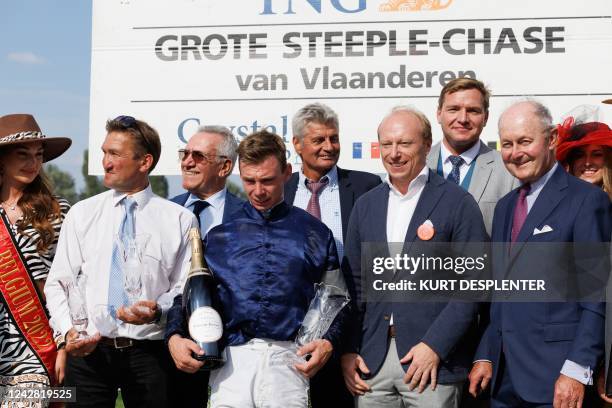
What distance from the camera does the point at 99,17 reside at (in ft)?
18.3

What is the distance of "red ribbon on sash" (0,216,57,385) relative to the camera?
4.14 m

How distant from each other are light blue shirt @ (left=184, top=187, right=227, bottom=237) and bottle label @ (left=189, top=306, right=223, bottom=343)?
3.84 feet

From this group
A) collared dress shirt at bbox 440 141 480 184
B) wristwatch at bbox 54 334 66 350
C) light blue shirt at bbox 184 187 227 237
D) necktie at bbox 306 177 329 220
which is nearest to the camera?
wristwatch at bbox 54 334 66 350

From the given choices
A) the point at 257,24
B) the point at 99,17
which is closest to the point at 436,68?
the point at 257,24

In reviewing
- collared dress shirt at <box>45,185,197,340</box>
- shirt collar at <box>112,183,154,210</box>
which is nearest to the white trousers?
collared dress shirt at <box>45,185,197,340</box>

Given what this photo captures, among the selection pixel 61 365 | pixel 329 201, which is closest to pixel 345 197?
pixel 329 201

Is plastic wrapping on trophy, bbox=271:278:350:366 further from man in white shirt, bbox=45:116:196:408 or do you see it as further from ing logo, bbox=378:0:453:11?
ing logo, bbox=378:0:453:11

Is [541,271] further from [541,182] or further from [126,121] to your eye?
[126,121]

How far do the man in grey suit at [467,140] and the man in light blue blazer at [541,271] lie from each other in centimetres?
50

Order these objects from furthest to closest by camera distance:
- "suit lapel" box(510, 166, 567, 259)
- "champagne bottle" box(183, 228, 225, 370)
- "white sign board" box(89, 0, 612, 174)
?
1. "white sign board" box(89, 0, 612, 174)
2. "suit lapel" box(510, 166, 567, 259)
3. "champagne bottle" box(183, 228, 225, 370)

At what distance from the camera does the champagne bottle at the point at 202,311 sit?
3.39m

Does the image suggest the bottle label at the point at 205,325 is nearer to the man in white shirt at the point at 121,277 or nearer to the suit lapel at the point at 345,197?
the man in white shirt at the point at 121,277

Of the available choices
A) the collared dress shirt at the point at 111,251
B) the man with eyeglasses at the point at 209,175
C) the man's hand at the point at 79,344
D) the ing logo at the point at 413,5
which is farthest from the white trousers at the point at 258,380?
the ing logo at the point at 413,5

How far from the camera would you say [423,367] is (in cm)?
353
